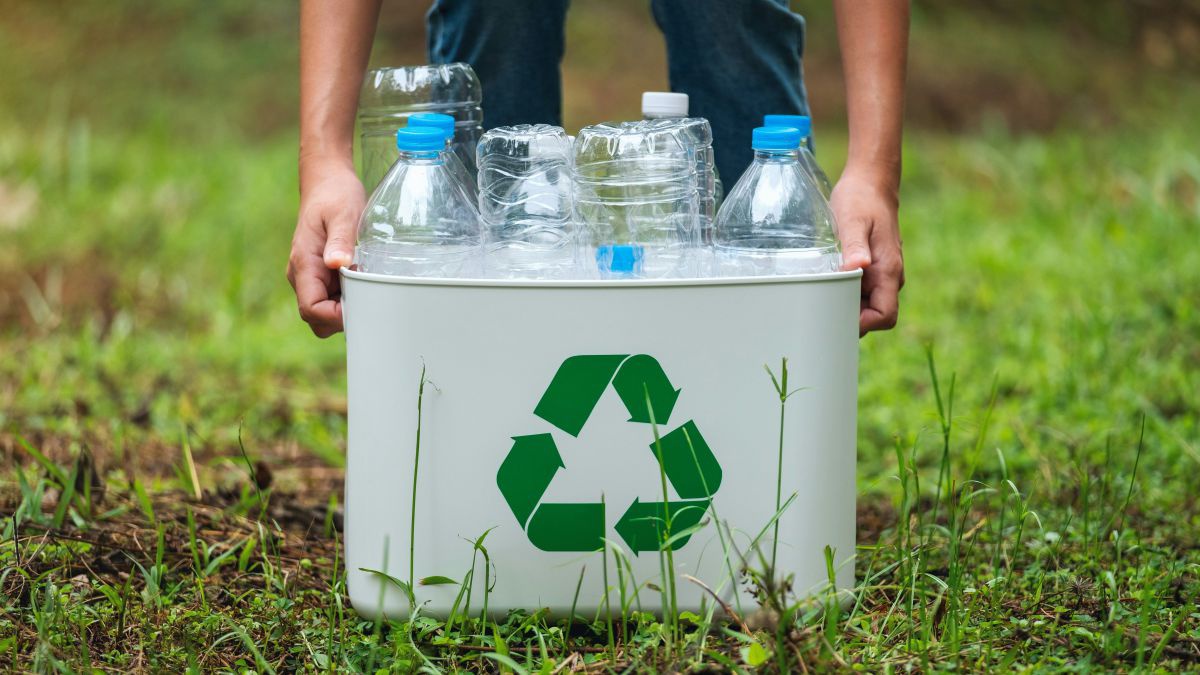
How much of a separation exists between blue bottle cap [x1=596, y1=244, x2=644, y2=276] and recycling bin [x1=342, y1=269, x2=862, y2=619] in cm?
11

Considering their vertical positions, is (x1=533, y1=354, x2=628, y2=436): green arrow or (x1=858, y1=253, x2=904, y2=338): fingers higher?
(x1=858, y1=253, x2=904, y2=338): fingers

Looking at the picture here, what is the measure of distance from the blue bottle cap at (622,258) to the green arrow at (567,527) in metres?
0.29

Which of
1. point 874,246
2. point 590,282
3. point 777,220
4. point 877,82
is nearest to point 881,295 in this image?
point 874,246

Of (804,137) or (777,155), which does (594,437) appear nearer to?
(777,155)

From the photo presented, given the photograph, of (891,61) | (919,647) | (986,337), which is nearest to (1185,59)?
(986,337)

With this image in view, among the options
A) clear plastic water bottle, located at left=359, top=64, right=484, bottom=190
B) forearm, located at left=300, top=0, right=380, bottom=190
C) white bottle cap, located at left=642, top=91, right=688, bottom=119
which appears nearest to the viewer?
white bottle cap, located at left=642, top=91, right=688, bottom=119

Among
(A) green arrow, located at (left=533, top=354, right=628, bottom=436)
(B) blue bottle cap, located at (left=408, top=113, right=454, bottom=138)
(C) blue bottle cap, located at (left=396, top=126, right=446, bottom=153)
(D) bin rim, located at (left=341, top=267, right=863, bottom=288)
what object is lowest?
(A) green arrow, located at (left=533, top=354, right=628, bottom=436)

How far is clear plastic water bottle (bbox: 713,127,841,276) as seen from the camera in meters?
1.50

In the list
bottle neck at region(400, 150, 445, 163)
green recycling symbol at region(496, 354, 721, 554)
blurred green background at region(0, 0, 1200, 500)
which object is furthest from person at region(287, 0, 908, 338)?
blurred green background at region(0, 0, 1200, 500)

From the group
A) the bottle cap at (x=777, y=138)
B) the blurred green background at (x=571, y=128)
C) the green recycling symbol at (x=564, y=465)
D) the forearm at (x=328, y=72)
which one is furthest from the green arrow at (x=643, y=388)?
the blurred green background at (x=571, y=128)

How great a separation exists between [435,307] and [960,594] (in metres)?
0.78

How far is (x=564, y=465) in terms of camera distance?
4.58ft

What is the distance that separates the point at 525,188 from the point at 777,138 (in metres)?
0.35

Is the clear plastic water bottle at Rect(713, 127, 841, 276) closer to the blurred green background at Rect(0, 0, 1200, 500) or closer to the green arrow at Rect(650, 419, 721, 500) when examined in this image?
the green arrow at Rect(650, 419, 721, 500)
